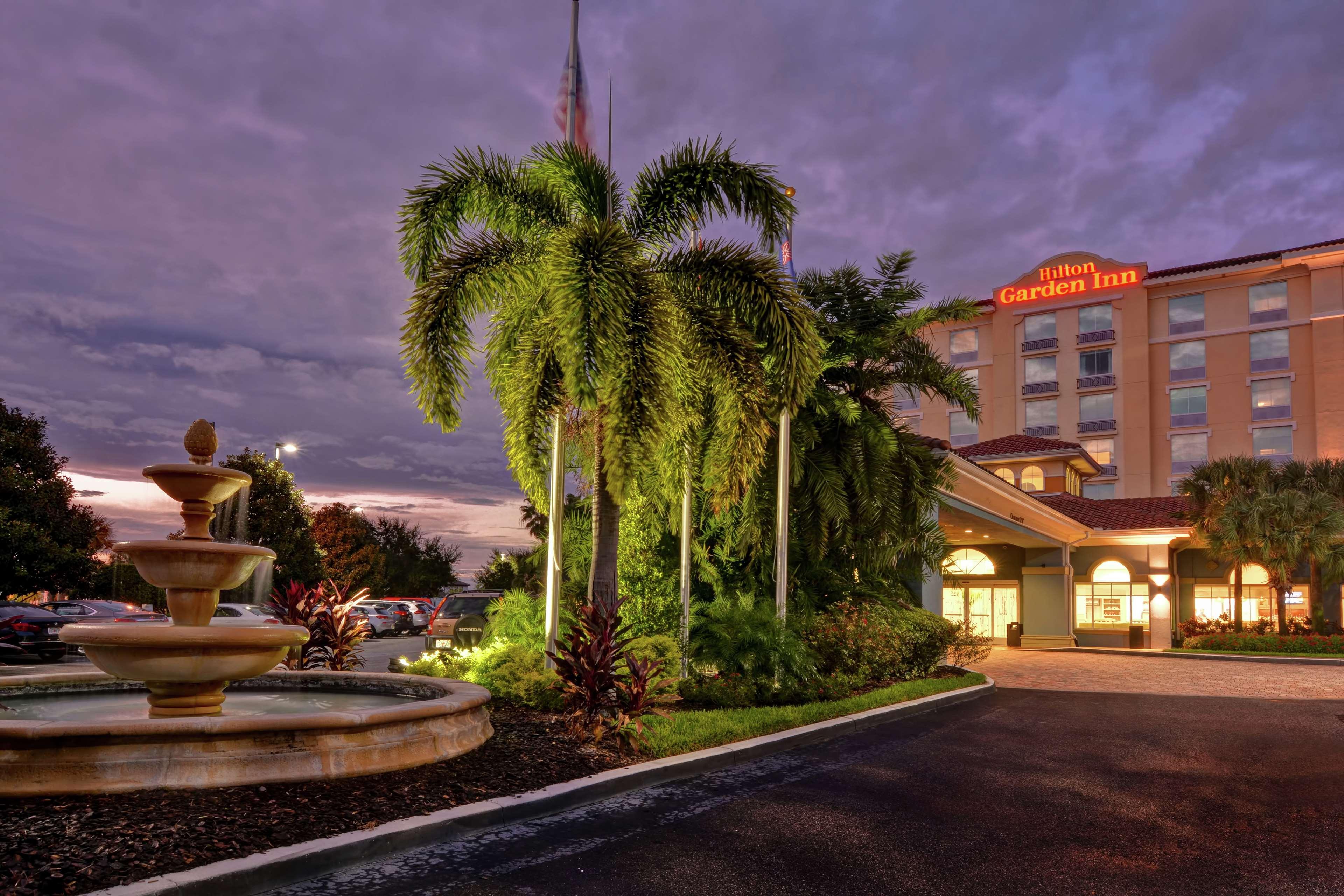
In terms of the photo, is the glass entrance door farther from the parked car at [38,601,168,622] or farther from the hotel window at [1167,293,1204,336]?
the parked car at [38,601,168,622]

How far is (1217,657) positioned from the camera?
31906mm

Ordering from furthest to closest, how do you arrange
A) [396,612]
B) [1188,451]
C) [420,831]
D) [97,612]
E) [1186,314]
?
[1186,314] → [1188,451] → [396,612] → [97,612] → [420,831]

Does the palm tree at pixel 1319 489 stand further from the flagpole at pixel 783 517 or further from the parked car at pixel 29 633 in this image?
the parked car at pixel 29 633

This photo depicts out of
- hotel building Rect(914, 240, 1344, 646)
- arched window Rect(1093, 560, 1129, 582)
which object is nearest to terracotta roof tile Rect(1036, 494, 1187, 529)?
hotel building Rect(914, 240, 1344, 646)

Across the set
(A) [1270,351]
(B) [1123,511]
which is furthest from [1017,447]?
(A) [1270,351]

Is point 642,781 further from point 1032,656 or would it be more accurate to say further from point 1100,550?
point 1100,550

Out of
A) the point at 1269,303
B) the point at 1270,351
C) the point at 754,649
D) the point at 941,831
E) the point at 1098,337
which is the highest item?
the point at 1269,303

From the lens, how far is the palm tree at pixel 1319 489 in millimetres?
34031

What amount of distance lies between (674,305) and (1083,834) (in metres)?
8.10

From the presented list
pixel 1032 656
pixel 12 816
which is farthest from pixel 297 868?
pixel 1032 656

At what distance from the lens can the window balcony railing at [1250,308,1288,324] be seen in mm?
52188

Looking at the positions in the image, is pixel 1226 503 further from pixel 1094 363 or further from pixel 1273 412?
pixel 1094 363

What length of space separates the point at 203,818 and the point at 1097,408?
5873 centimetres

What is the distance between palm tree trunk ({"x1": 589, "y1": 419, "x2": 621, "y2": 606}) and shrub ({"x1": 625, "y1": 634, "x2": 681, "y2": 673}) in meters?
1.22
